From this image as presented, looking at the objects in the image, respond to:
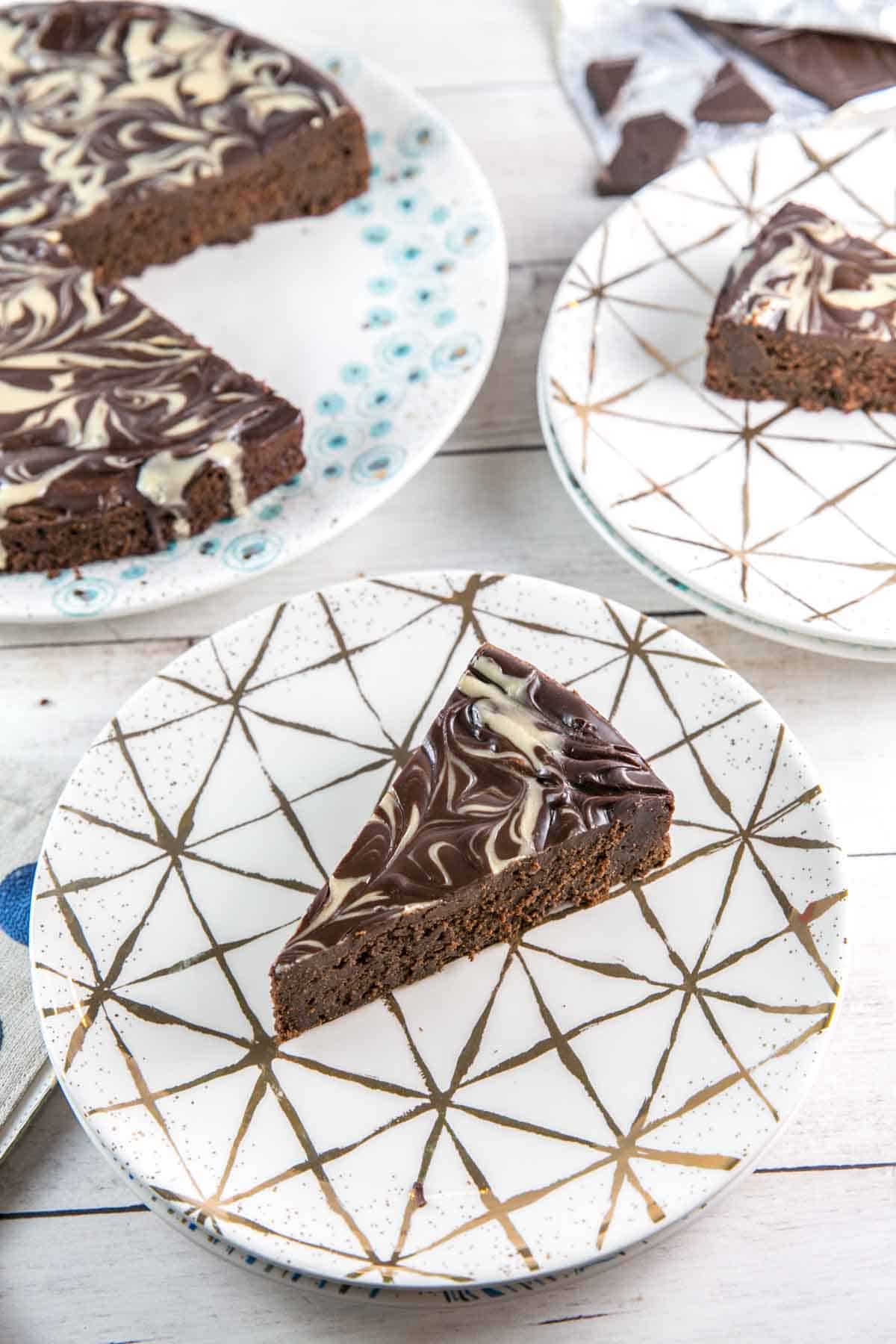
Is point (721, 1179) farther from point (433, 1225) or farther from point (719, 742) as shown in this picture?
point (719, 742)

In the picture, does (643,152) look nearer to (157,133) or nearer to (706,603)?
(157,133)

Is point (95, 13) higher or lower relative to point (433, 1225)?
higher

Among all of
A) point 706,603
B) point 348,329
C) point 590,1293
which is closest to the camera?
point 590,1293

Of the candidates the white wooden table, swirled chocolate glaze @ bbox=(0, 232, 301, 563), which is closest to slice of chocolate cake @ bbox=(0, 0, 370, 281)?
swirled chocolate glaze @ bbox=(0, 232, 301, 563)

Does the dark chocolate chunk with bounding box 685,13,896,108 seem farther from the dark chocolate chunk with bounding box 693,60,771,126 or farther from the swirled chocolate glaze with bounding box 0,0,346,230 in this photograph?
the swirled chocolate glaze with bounding box 0,0,346,230

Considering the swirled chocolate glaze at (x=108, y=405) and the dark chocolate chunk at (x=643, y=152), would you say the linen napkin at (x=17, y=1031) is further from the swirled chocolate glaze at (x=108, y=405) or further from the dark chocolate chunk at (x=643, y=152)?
the dark chocolate chunk at (x=643, y=152)

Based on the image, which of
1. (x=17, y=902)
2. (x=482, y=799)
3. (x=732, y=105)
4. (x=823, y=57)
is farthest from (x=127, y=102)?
(x=482, y=799)

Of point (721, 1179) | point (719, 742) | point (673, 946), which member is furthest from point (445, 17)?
point (721, 1179)
